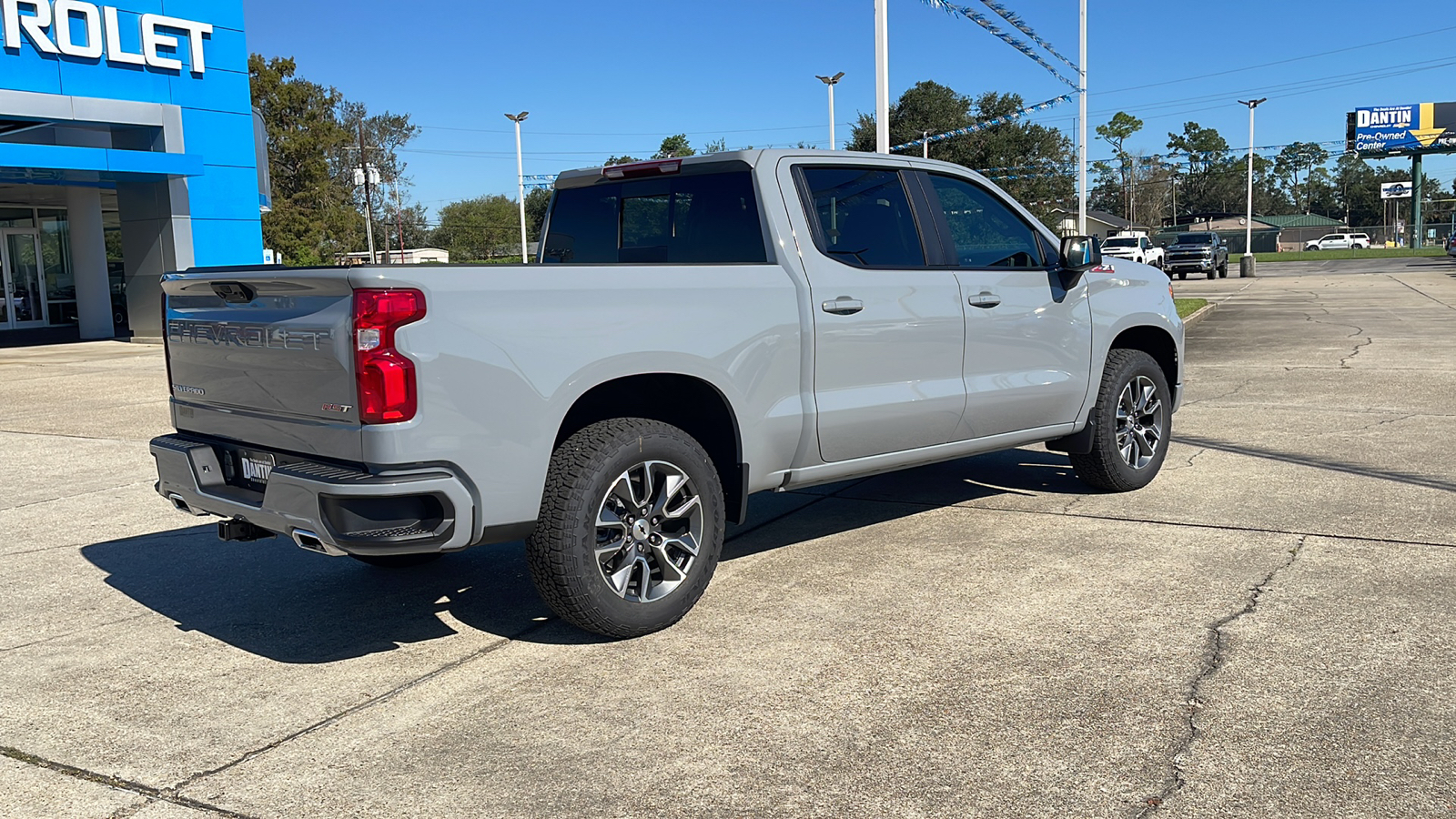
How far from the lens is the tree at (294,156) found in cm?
5738

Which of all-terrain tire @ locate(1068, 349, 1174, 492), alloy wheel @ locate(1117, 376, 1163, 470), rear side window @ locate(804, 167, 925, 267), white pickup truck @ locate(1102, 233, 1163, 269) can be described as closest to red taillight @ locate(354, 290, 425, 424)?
rear side window @ locate(804, 167, 925, 267)

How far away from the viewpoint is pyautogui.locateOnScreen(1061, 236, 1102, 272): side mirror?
6.25 meters

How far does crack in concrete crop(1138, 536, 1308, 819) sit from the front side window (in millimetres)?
2035

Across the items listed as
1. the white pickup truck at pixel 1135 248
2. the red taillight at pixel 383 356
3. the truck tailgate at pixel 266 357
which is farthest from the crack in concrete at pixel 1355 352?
the white pickup truck at pixel 1135 248

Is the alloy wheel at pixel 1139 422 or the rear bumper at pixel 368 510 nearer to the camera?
the rear bumper at pixel 368 510

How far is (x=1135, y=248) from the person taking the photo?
43.0 metres

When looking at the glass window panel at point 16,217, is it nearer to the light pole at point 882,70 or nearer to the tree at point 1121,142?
the light pole at point 882,70

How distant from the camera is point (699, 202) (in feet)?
18.3

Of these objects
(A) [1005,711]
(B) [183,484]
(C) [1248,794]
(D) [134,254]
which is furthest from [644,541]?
(D) [134,254]

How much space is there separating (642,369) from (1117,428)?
11.6 ft

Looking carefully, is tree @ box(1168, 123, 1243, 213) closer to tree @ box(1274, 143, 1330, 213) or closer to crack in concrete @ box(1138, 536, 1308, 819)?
tree @ box(1274, 143, 1330, 213)

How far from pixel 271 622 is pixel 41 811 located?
69.8 inches

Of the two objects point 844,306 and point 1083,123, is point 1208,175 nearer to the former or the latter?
point 1083,123

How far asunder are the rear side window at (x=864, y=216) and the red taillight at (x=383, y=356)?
212 centimetres
